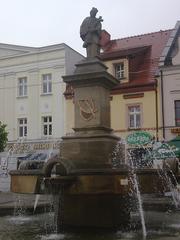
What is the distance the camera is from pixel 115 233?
9516 millimetres

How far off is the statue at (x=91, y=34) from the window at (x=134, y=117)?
1766 cm

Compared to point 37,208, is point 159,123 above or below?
above

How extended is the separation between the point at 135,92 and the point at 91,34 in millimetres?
17900

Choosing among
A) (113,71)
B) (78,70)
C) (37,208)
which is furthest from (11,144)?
(78,70)

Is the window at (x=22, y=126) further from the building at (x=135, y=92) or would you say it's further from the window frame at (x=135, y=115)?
the window frame at (x=135, y=115)

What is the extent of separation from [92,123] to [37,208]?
365 centimetres

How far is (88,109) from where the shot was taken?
11.1 meters

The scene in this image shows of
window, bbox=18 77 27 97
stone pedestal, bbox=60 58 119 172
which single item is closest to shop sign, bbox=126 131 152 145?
window, bbox=18 77 27 97

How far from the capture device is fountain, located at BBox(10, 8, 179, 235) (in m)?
9.83

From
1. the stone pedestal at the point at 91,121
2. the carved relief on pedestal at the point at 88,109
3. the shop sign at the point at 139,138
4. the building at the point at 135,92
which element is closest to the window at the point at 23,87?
the building at the point at 135,92

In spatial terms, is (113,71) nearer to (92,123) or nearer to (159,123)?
(159,123)

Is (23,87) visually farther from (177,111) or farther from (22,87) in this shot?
(177,111)

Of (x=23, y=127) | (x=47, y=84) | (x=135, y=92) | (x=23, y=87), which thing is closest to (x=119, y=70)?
(x=135, y=92)

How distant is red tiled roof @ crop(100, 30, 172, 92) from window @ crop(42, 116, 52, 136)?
5.33 meters
